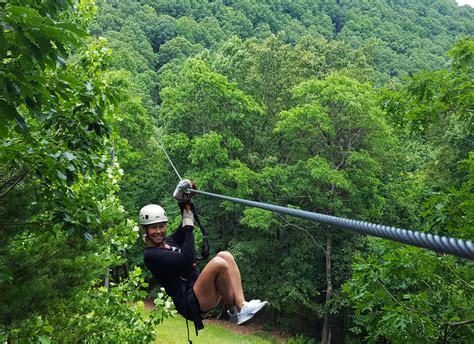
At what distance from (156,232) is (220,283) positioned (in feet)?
2.79

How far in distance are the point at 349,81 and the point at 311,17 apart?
2460 inches

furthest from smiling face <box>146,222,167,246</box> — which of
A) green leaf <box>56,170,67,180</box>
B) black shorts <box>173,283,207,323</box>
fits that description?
green leaf <box>56,170,67,180</box>

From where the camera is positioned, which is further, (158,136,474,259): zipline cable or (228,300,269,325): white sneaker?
(228,300,269,325): white sneaker

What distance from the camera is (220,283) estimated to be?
4316mm

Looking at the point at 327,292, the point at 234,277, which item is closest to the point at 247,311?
the point at 234,277

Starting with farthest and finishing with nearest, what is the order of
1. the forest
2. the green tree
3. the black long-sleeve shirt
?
the green tree < the black long-sleeve shirt < the forest

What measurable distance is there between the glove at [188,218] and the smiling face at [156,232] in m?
0.22

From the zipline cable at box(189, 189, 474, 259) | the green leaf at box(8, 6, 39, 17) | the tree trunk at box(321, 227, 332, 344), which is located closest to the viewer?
the zipline cable at box(189, 189, 474, 259)

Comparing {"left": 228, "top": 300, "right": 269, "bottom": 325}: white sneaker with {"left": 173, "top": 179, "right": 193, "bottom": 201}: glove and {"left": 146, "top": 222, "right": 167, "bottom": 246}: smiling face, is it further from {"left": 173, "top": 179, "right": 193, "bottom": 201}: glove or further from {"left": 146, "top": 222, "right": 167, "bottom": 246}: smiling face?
{"left": 173, "top": 179, "right": 193, "bottom": 201}: glove

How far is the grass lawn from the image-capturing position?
2104 centimetres

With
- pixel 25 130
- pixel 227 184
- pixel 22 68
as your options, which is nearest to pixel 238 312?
pixel 25 130

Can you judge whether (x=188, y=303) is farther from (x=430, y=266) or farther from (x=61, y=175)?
(x=430, y=266)

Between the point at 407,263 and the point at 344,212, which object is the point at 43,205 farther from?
the point at 344,212

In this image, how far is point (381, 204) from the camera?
Result: 21.8 meters
